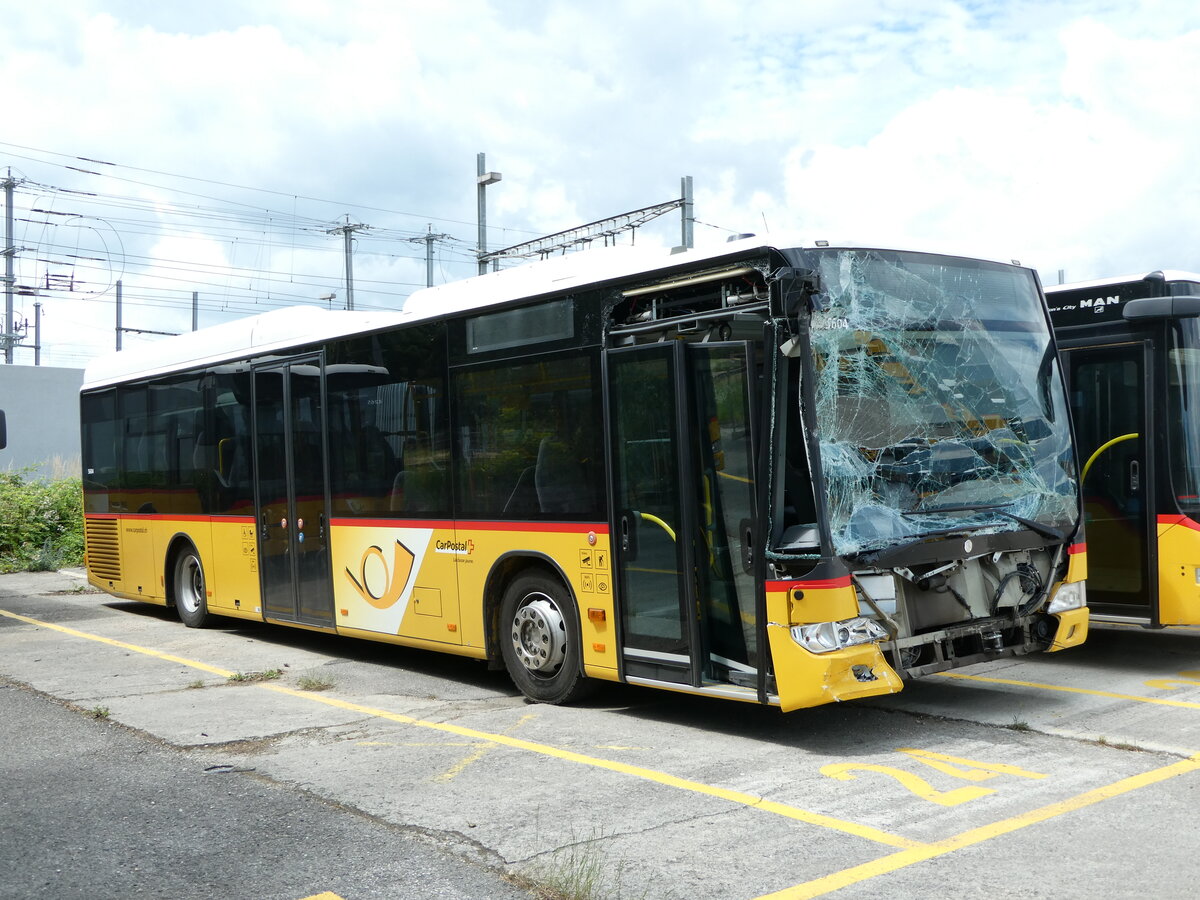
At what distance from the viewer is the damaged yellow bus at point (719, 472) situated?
6.69m

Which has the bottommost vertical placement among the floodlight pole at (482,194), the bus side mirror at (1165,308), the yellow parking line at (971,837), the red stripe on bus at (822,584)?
the yellow parking line at (971,837)

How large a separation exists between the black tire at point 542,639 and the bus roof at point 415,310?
2.09 m

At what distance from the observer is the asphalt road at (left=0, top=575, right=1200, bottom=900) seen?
191 inches

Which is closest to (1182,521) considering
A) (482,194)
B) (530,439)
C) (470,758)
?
(530,439)

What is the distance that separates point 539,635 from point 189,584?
6688 millimetres

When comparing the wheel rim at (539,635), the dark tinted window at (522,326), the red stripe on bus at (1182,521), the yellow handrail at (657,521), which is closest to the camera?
the yellow handrail at (657,521)

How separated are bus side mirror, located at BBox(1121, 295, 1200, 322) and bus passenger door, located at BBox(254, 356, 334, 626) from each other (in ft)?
22.3

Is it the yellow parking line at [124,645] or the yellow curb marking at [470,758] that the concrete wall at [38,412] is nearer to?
the yellow parking line at [124,645]

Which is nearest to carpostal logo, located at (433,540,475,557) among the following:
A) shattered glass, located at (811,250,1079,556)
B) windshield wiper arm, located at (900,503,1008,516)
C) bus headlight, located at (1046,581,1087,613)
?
shattered glass, located at (811,250,1079,556)

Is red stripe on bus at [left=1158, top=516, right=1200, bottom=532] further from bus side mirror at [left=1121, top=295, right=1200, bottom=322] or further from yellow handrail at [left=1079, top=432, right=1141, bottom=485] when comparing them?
bus side mirror at [left=1121, top=295, right=1200, bottom=322]

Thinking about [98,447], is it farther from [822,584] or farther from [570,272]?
[822,584]

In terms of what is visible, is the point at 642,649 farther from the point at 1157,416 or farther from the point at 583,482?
the point at 1157,416

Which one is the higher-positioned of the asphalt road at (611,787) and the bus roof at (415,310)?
the bus roof at (415,310)

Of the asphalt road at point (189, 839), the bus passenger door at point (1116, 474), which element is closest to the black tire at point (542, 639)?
the asphalt road at point (189, 839)
